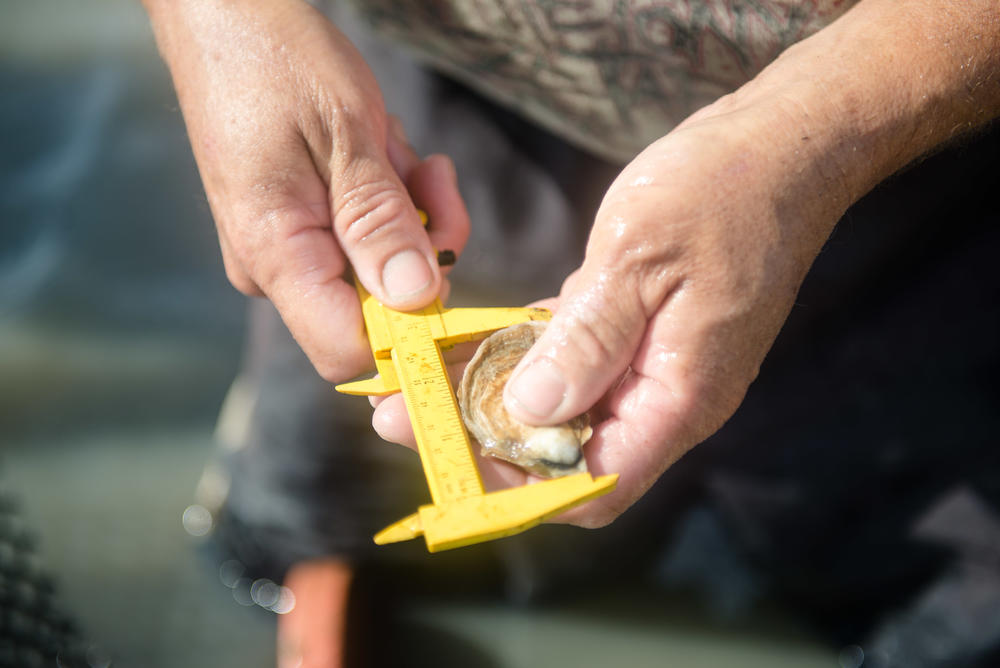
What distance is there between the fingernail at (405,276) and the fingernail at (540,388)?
38cm

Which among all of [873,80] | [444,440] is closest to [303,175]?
[444,440]

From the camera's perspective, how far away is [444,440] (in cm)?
142

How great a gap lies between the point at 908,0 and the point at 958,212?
0.96m

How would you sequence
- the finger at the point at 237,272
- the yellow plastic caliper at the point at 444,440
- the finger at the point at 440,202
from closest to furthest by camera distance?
the yellow plastic caliper at the point at 444,440, the finger at the point at 237,272, the finger at the point at 440,202

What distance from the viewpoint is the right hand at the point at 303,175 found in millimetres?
1672

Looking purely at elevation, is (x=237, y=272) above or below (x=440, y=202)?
below

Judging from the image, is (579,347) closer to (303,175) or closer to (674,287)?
(674,287)

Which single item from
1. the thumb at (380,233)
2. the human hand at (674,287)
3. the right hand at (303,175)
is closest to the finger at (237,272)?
the right hand at (303,175)

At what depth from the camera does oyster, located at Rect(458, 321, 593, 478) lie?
1.43 metres

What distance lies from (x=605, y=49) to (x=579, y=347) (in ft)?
3.13

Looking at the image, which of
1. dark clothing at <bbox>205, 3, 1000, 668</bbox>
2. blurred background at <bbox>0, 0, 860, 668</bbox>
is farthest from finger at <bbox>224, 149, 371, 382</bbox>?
blurred background at <bbox>0, 0, 860, 668</bbox>

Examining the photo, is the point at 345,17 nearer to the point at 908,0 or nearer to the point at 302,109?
the point at 302,109

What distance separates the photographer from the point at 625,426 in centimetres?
148

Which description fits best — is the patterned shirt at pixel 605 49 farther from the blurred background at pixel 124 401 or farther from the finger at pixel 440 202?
the blurred background at pixel 124 401
